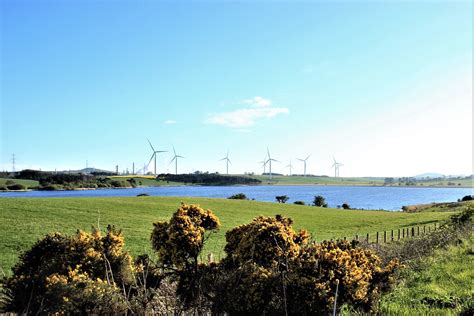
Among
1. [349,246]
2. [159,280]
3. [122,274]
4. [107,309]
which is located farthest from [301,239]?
[107,309]

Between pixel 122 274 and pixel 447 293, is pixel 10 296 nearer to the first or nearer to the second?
pixel 122 274

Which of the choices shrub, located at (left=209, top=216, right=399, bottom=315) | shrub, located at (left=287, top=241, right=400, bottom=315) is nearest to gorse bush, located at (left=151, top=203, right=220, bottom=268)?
shrub, located at (left=209, top=216, right=399, bottom=315)

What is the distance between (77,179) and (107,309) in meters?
157

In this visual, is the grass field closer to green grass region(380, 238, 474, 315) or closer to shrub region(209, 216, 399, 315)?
shrub region(209, 216, 399, 315)

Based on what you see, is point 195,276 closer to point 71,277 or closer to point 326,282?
point 71,277

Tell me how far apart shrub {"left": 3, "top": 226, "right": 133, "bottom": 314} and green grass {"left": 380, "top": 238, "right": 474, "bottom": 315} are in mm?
5057

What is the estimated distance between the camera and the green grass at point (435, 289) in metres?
8.14

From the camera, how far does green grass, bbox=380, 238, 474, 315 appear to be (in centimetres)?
814

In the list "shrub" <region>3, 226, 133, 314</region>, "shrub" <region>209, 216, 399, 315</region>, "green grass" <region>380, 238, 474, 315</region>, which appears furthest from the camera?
"green grass" <region>380, 238, 474, 315</region>

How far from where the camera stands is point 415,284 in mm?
11047

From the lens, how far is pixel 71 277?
605 centimetres

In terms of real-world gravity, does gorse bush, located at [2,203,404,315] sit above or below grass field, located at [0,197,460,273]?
above

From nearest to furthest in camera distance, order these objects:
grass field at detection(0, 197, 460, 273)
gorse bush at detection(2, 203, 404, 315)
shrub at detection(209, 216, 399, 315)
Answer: gorse bush at detection(2, 203, 404, 315) < shrub at detection(209, 216, 399, 315) < grass field at detection(0, 197, 460, 273)

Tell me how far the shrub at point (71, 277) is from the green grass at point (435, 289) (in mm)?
5057
